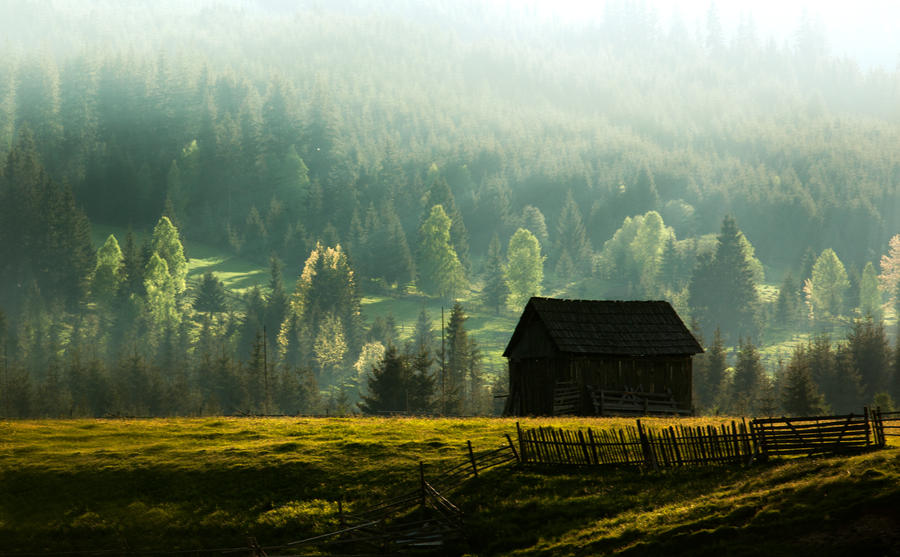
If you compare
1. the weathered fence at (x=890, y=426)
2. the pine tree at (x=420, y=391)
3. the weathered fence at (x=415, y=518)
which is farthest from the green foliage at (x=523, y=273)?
the weathered fence at (x=415, y=518)

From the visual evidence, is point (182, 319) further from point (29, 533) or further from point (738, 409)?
point (29, 533)

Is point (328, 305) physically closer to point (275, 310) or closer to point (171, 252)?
point (275, 310)

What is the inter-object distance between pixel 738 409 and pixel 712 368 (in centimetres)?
789

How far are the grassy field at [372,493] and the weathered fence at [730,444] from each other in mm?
820

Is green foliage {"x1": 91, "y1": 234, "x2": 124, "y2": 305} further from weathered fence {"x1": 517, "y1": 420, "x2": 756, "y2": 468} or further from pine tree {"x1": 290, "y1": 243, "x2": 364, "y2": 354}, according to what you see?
weathered fence {"x1": 517, "y1": 420, "x2": 756, "y2": 468}

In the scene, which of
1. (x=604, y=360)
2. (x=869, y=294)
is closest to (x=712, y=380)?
(x=604, y=360)

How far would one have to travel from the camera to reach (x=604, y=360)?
54875 millimetres

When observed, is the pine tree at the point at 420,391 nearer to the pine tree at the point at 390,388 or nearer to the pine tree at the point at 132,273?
the pine tree at the point at 390,388

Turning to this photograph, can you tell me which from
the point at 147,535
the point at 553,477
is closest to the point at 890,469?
the point at 553,477

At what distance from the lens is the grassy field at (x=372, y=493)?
2386cm

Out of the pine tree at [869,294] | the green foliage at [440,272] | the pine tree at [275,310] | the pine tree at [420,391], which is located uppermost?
Answer: the green foliage at [440,272]

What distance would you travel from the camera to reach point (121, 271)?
175 m

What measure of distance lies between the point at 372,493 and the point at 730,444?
47.5ft

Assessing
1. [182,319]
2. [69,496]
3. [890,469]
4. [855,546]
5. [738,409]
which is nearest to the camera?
[855,546]
